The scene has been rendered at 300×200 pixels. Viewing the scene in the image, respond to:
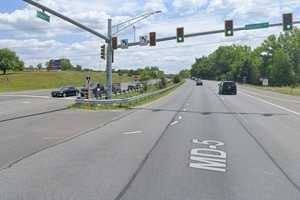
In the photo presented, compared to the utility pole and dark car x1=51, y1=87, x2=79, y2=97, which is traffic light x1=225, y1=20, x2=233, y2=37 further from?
dark car x1=51, y1=87, x2=79, y2=97

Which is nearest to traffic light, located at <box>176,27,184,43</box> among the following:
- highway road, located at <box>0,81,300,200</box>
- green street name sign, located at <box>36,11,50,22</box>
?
green street name sign, located at <box>36,11,50,22</box>

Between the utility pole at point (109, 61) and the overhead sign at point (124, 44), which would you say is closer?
the utility pole at point (109, 61)

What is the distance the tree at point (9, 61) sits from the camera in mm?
144250

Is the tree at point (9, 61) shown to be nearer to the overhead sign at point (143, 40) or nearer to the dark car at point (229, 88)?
the dark car at point (229, 88)

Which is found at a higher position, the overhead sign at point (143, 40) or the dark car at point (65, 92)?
the overhead sign at point (143, 40)

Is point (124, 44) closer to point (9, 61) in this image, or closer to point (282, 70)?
point (282, 70)

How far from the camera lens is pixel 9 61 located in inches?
5802

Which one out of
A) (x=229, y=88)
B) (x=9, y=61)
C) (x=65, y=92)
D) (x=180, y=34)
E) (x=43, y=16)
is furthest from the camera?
(x=9, y=61)

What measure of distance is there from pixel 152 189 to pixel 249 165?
315 centimetres

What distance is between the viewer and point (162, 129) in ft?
58.5

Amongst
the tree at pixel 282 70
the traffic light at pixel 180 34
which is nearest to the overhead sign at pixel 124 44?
the traffic light at pixel 180 34

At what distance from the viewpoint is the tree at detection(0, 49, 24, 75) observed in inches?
5679

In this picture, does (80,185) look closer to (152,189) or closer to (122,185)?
(122,185)

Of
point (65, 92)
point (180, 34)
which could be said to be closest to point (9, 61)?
point (65, 92)
